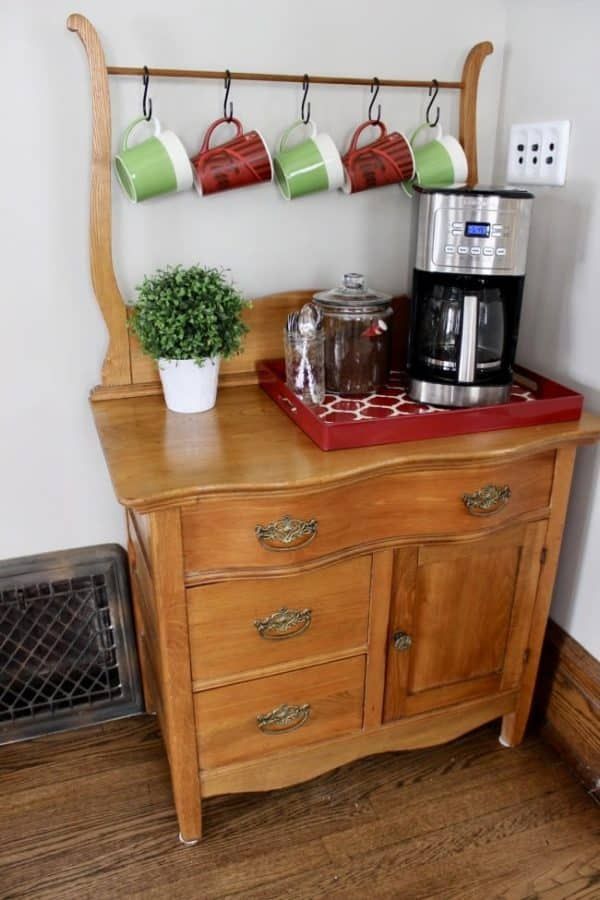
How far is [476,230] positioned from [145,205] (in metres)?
0.64

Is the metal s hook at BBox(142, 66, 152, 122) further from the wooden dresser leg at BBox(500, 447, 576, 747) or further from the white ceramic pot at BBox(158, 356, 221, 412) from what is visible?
the wooden dresser leg at BBox(500, 447, 576, 747)

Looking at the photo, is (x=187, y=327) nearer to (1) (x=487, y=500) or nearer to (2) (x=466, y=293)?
(2) (x=466, y=293)

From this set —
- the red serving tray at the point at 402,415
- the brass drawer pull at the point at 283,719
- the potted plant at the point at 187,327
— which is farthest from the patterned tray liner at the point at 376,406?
the brass drawer pull at the point at 283,719

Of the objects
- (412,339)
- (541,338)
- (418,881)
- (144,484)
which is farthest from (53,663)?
(541,338)

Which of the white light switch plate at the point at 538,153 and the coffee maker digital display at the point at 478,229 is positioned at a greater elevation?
the white light switch plate at the point at 538,153

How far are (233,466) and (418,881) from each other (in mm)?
859

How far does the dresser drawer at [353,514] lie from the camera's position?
117 cm

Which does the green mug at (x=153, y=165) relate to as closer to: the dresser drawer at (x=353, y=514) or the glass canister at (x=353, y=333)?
the glass canister at (x=353, y=333)

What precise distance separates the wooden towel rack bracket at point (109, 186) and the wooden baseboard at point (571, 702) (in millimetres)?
921

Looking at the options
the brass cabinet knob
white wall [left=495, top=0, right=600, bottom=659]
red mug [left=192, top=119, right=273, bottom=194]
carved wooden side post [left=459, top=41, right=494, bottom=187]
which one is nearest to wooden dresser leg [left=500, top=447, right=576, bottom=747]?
white wall [left=495, top=0, right=600, bottom=659]

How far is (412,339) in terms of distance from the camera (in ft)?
4.63

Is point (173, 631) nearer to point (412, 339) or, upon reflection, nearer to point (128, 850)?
point (128, 850)

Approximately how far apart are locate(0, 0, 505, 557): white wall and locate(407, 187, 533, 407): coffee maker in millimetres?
306

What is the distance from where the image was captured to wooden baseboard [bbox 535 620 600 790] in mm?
1539
